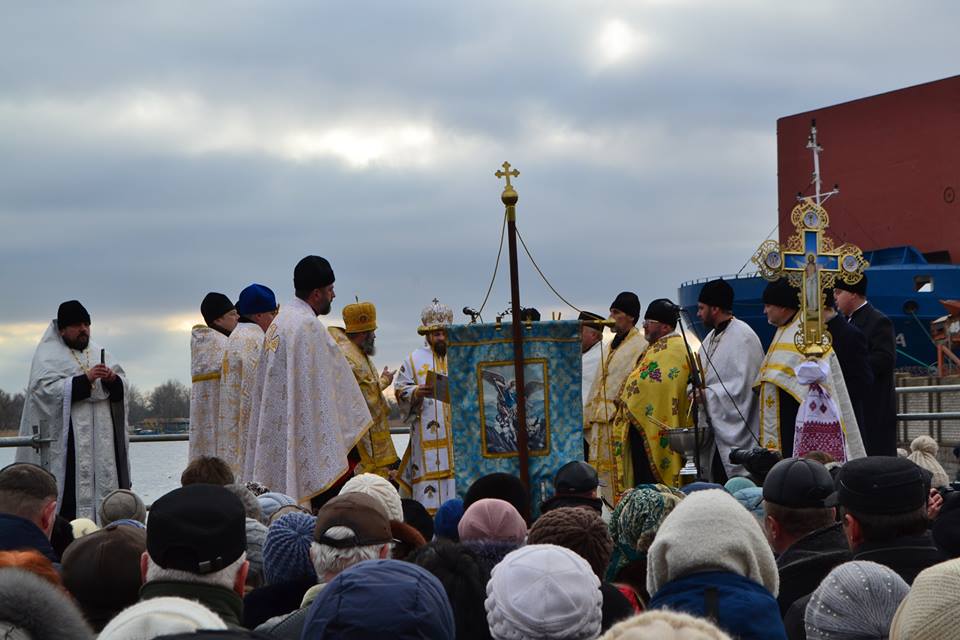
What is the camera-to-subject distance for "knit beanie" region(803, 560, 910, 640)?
3.27 m

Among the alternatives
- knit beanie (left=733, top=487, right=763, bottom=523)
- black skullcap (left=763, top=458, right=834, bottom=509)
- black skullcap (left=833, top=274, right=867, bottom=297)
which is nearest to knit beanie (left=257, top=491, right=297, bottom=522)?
knit beanie (left=733, top=487, right=763, bottom=523)

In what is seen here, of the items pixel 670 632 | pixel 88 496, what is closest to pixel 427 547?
pixel 670 632

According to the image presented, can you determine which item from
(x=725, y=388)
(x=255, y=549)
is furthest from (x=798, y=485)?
(x=725, y=388)

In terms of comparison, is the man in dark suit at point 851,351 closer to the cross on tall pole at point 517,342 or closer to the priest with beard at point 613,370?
the priest with beard at point 613,370

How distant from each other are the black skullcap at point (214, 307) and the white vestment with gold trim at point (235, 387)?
22.7 inches

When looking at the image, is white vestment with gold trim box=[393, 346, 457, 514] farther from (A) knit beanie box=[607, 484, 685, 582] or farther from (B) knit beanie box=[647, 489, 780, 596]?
(B) knit beanie box=[647, 489, 780, 596]

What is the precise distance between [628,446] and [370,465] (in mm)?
2421

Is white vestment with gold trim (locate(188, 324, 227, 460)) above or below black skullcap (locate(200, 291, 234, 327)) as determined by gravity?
below

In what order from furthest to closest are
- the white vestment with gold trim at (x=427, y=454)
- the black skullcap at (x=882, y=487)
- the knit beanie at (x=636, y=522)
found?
the white vestment with gold trim at (x=427, y=454)
the knit beanie at (x=636, y=522)
the black skullcap at (x=882, y=487)

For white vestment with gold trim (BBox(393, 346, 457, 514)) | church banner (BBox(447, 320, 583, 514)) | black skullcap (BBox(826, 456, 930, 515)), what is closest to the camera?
black skullcap (BBox(826, 456, 930, 515))

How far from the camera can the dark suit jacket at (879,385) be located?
10914mm

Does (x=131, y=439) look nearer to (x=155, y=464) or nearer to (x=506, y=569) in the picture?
(x=155, y=464)

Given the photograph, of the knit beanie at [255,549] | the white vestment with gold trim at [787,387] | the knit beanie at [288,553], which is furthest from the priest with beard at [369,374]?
the knit beanie at [288,553]

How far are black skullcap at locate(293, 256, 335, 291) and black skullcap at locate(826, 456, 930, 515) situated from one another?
538 centimetres
